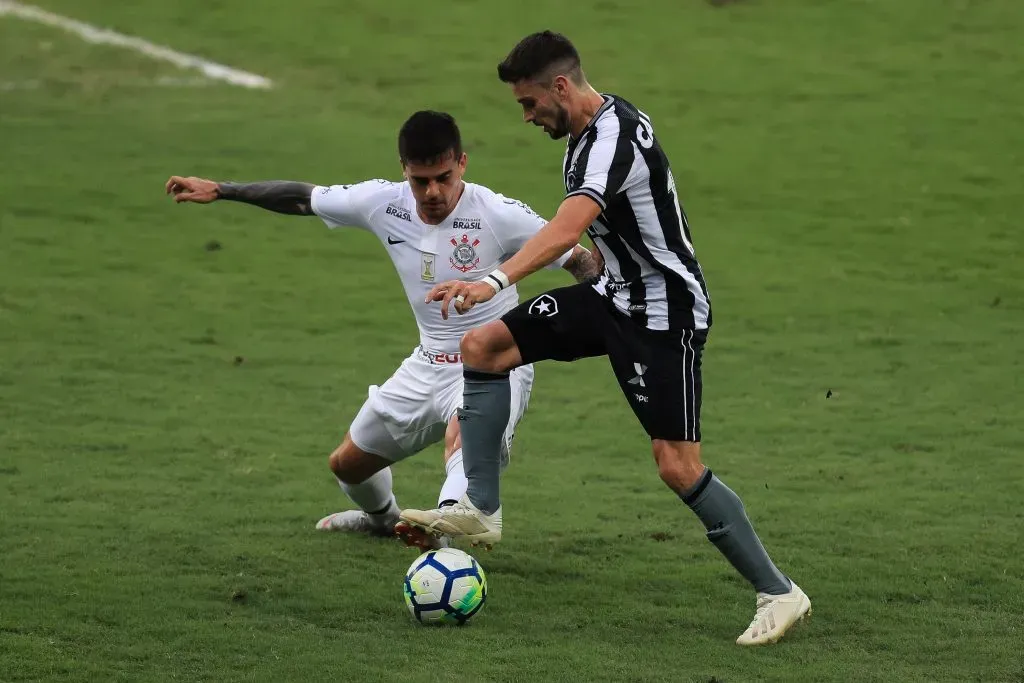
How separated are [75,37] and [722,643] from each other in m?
16.4

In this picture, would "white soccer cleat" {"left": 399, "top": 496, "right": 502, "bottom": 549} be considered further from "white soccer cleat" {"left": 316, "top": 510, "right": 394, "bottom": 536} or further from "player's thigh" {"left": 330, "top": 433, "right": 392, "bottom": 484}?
"white soccer cleat" {"left": 316, "top": 510, "right": 394, "bottom": 536}

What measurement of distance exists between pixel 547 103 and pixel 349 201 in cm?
144

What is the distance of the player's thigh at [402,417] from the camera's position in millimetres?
7172

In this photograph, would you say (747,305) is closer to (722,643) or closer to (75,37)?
(722,643)

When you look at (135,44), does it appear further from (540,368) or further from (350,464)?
(350,464)

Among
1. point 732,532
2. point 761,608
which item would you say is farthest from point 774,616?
point 732,532

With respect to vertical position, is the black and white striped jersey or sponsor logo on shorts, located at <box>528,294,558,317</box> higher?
the black and white striped jersey

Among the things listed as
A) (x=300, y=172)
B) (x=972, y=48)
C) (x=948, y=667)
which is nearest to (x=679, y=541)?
(x=948, y=667)

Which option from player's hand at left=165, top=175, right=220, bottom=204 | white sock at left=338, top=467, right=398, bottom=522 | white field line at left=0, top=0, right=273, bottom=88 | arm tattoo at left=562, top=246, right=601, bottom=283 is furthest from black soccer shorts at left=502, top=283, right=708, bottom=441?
white field line at left=0, top=0, right=273, bottom=88

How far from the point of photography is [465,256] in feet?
23.1

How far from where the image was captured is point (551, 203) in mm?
15523

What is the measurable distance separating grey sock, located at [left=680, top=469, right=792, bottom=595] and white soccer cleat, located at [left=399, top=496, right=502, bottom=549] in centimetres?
85

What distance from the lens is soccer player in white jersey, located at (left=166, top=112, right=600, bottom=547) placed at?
271 inches

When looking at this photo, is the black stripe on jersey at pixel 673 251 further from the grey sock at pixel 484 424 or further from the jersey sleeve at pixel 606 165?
the grey sock at pixel 484 424
